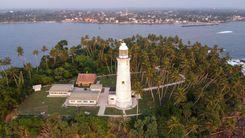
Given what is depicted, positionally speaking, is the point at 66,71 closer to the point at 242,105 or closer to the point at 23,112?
the point at 23,112

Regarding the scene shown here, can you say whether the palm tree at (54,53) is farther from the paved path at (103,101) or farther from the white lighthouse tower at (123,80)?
the white lighthouse tower at (123,80)

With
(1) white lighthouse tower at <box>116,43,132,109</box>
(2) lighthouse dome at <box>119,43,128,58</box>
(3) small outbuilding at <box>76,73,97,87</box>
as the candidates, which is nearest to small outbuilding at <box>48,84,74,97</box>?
(3) small outbuilding at <box>76,73,97,87</box>

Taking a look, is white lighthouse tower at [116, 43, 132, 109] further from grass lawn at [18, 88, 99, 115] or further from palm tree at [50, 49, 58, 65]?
palm tree at [50, 49, 58, 65]

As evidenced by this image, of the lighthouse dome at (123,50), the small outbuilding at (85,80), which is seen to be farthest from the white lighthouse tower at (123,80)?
the small outbuilding at (85,80)

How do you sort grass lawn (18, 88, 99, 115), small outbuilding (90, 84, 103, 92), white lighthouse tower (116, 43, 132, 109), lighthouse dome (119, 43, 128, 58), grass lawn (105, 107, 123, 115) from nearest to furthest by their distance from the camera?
1. lighthouse dome (119, 43, 128, 58)
2. white lighthouse tower (116, 43, 132, 109)
3. grass lawn (105, 107, 123, 115)
4. grass lawn (18, 88, 99, 115)
5. small outbuilding (90, 84, 103, 92)

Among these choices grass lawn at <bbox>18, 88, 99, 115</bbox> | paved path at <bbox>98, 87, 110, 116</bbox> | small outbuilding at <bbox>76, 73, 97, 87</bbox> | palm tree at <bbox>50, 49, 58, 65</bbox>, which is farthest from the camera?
palm tree at <bbox>50, 49, 58, 65</bbox>

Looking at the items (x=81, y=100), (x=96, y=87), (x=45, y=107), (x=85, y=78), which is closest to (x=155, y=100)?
(x=96, y=87)

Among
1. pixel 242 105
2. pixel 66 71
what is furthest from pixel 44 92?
pixel 242 105
